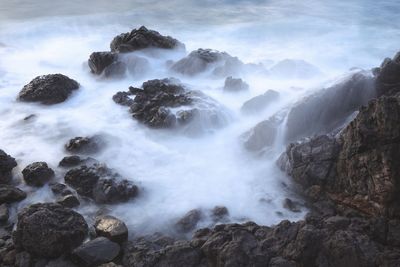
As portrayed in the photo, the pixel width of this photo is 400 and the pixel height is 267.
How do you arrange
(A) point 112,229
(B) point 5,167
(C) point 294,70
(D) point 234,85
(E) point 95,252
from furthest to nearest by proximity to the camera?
(C) point 294,70 → (D) point 234,85 → (B) point 5,167 → (A) point 112,229 → (E) point 95,252

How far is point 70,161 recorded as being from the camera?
38.5ft

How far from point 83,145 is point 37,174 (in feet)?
6.31

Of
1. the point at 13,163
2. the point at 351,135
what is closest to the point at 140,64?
the point at 13,163

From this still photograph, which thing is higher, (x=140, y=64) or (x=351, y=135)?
(x=351, y=135)

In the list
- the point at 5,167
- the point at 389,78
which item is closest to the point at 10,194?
the point at 5,167

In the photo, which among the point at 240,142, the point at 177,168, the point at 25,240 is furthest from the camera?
the point at 240,142

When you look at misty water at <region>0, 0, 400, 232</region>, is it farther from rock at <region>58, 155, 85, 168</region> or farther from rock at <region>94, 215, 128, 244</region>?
rock at <region>94, 215, 128, 244</region>

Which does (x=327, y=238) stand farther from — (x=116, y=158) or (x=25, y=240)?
(x=116, y=158)

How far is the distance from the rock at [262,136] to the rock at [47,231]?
5.45 m

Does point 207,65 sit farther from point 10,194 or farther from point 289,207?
point 10,194

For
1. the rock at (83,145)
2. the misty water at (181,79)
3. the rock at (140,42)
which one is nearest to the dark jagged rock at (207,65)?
the misty water at (181,79)

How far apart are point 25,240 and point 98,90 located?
9120 millimetres

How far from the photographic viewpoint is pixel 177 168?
39.4 feet

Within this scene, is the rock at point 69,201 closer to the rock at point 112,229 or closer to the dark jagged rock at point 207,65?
the rock at point 112,229
